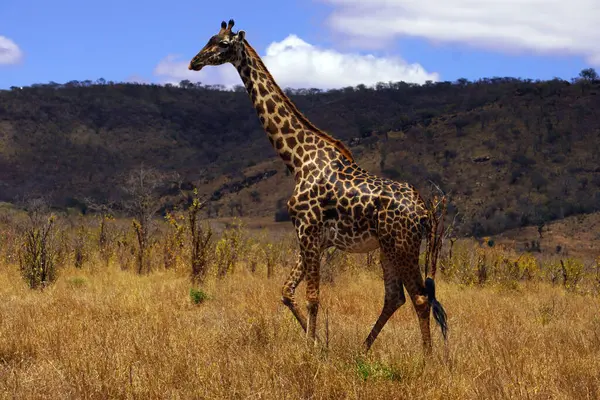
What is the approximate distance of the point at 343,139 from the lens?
65375 mm

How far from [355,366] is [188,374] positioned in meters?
1.38

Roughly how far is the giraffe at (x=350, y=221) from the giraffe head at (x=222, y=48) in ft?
3.43

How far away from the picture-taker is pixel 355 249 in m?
6.48

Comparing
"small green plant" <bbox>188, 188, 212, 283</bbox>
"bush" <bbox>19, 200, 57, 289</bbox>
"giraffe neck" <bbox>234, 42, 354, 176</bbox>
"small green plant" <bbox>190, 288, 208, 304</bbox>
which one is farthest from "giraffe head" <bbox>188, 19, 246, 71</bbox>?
"bush" <bbox>19, 200, 57, 289</bbox>

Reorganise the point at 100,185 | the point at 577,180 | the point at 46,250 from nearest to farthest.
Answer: the point at 46,250 → the point at 577,180 → the point at 100,185

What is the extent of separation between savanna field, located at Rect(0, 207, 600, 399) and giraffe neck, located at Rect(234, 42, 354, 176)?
66.6 inches

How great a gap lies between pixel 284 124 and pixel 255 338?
7.42ft

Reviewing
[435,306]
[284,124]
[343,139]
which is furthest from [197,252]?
[343,139]

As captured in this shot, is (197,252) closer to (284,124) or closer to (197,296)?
(197,296)

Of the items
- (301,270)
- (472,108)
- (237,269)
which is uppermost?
(472,108)

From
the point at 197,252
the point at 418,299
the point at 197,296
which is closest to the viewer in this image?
the point at 418,299

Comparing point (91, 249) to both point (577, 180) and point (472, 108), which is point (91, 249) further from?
point (472, 108)

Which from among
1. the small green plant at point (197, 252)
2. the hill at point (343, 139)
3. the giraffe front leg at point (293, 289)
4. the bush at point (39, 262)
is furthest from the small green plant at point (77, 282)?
the hill at point (343, 139)

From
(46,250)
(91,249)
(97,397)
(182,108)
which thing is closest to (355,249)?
(97,397)
